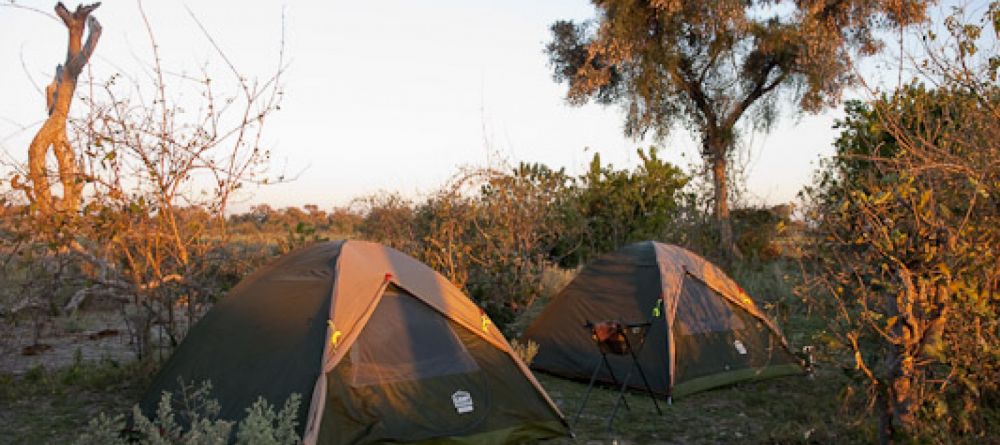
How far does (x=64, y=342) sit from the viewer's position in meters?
9.81

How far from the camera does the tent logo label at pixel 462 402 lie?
5820 millimetres

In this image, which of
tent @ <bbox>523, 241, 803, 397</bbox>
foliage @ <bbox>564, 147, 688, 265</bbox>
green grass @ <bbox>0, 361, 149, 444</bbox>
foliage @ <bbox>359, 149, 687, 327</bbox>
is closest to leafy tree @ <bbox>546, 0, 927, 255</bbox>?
foliage @ <bbox>564, 147, 688, 265</bbox>

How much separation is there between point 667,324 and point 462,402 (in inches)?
96.0

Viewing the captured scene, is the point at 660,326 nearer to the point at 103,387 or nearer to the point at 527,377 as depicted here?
the point at 527,377

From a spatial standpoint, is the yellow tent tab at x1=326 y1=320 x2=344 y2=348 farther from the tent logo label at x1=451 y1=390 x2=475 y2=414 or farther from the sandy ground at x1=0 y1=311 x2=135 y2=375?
the sandy ground at x1=0 y1=311 x2=135 y2=375

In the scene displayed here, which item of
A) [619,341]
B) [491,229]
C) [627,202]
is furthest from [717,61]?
[619,341]

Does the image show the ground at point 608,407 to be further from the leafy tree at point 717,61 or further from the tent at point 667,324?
the leafy tree at point 717,61

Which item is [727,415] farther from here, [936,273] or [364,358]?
[364,358]

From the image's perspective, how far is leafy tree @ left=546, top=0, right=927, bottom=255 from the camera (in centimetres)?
1565

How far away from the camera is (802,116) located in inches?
661

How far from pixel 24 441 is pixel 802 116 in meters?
15.2

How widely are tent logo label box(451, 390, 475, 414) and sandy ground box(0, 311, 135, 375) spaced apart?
14.4 feet

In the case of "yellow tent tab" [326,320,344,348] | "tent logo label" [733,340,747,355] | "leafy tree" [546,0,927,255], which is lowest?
"tent logo label" [733,340,747,355]

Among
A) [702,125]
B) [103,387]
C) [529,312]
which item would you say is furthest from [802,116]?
[103,387]
